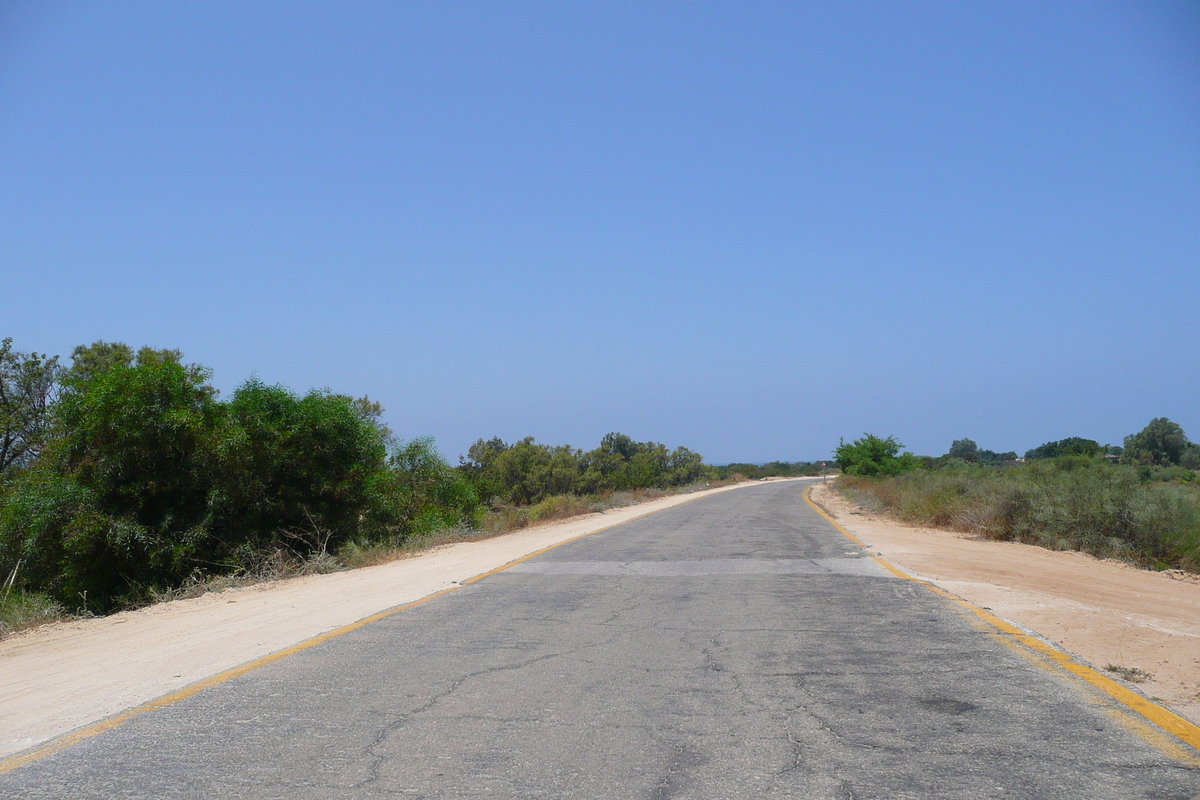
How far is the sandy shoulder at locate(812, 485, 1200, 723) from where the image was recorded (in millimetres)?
6641

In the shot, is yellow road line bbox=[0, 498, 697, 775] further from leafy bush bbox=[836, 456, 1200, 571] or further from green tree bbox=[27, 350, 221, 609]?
leafy bush bbox=[836, 456, 1200, 571]

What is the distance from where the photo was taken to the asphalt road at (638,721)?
13.3 feet

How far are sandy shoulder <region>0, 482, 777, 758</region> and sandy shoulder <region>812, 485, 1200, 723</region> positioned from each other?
721 cm

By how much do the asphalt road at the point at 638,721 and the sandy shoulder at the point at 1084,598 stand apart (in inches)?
31.6

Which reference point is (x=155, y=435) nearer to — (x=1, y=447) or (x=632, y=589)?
(x=632, y=589)

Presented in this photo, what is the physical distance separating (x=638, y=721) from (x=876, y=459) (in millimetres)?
54384

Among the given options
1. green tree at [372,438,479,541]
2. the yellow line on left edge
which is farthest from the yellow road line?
green tree at [372,438,479,541]

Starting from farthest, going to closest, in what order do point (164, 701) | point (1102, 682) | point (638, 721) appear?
1. point (1102, 682)
2. point (164, 701)
3. point (638, 721)

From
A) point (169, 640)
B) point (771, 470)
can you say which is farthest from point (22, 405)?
point (771, 470)

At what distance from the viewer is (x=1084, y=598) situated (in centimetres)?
1049

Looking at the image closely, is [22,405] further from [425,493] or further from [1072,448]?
[1072,448]

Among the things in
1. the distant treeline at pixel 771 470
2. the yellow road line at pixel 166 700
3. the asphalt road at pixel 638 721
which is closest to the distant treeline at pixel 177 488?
the yellow road line at pixel 166 700

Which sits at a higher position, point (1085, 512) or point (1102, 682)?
point (1085, 512)

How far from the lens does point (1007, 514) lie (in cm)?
1980
